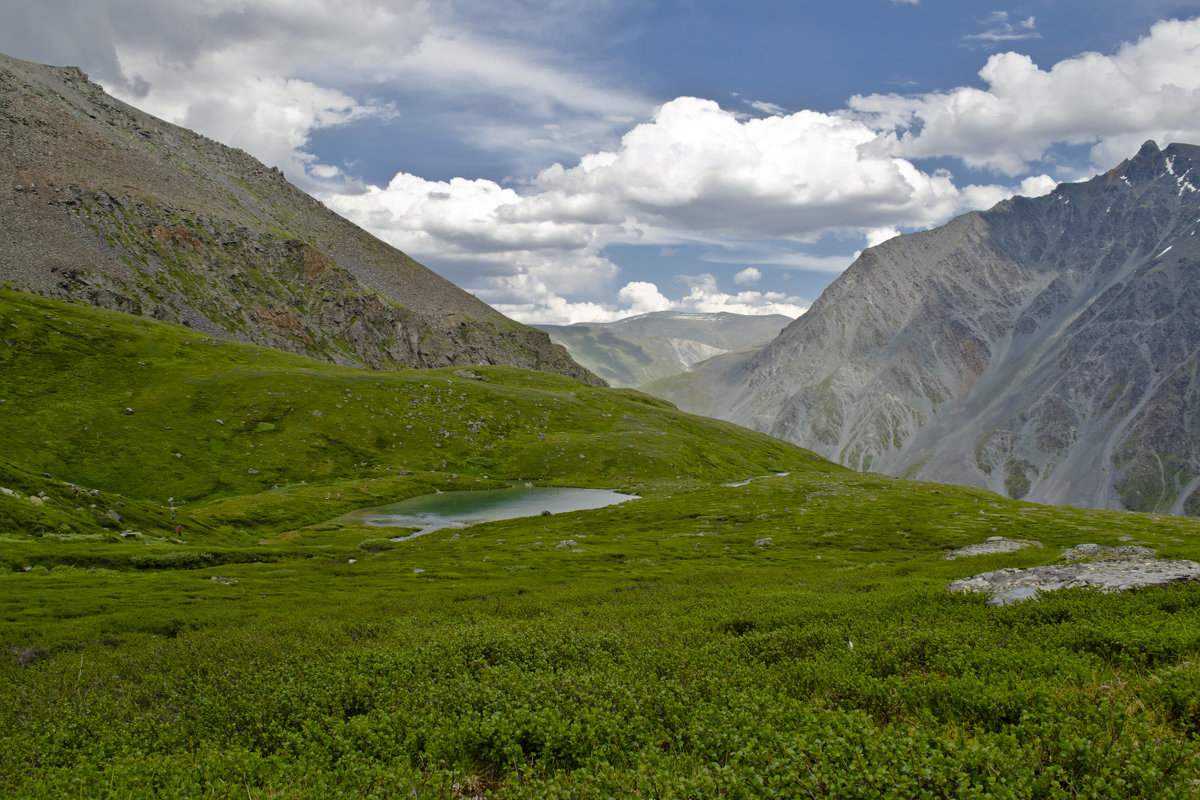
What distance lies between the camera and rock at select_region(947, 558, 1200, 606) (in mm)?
21703

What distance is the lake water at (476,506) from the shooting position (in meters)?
95.6

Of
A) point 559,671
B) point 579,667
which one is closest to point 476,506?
point 579,667

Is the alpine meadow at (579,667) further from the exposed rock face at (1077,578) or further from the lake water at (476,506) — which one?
the lake water at (476,506)

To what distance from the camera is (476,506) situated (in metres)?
111

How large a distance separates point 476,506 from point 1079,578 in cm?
9708

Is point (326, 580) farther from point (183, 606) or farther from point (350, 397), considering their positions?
point (350, 397)

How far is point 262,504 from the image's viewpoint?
9738cm

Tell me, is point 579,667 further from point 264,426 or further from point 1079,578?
point 264,426

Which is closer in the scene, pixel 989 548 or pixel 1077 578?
pixel 1077 578

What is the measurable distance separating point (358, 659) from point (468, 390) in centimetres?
16428

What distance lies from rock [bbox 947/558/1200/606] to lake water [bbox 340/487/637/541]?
70.5 m

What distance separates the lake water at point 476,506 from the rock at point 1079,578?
70.5 metres

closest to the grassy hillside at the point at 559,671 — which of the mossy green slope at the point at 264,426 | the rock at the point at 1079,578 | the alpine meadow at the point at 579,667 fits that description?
the alpine meadow at the point at 579,667

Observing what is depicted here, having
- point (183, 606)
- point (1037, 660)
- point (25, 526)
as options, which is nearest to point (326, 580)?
point (183, 606)
